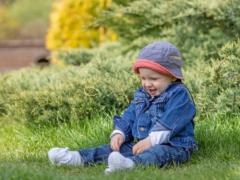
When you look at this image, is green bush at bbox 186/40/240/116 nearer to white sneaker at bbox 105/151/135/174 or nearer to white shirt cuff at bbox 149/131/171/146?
white shirt cuff at bbox 149/131/171/146

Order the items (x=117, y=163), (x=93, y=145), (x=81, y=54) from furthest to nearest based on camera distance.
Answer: (x=81, y=54), (x=93, y=145), (x=117, y=163)

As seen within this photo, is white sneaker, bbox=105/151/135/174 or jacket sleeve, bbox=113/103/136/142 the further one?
jacket sleeve, bbox=113/103/136/142

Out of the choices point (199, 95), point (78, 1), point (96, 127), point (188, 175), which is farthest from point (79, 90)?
point (78, 1)

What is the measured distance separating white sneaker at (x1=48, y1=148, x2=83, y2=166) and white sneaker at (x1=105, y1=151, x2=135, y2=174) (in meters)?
0.46

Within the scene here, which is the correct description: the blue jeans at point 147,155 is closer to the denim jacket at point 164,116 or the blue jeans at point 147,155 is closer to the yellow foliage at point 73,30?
the denim jacket at point 164,116

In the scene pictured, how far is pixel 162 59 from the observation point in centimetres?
559

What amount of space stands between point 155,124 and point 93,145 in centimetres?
90

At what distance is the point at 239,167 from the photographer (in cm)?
518

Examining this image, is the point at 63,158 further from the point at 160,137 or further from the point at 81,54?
the point at 81,54

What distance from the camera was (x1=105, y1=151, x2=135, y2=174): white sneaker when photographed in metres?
5.18

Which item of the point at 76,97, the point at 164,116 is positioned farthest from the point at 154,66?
the point at 76,97

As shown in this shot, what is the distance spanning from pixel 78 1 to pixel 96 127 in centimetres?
655

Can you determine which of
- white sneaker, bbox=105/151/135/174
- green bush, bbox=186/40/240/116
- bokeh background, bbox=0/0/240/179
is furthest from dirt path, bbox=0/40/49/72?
white sneaker, bbox=105/151/135/174

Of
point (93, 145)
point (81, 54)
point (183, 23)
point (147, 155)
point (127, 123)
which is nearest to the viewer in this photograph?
point (147, 155)
